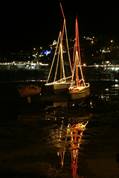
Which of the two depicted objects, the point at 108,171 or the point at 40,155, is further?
the point at 40,155

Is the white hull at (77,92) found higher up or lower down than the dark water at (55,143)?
higher up

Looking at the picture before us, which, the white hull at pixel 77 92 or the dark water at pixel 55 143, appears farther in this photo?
the white hull at pixel 77 92

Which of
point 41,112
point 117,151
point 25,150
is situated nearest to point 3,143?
point 25,150

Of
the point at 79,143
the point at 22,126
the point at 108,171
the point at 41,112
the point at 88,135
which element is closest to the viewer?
the point at 108,171

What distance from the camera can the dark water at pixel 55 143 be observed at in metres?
22.0

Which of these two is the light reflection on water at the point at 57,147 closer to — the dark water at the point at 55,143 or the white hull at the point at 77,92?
the dark water at the point at 55,143

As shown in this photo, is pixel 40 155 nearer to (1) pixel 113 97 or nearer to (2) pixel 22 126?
(2) pixel 22 126

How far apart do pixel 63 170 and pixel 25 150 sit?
523cm

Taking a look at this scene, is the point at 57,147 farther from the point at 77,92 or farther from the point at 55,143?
the point at 77,92

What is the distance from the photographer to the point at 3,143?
94.0 feet

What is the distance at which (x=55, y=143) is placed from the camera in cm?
2870

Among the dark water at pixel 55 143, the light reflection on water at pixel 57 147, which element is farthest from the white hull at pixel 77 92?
the light reflection on water at pixel 57 147

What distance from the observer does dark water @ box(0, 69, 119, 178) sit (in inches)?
867

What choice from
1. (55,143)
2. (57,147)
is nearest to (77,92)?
(55,143)
